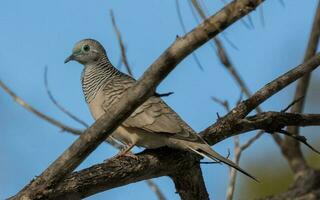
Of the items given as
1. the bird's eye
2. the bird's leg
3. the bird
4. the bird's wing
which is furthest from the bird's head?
the bird's leg

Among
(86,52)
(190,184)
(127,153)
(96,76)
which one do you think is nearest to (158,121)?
(127,153)

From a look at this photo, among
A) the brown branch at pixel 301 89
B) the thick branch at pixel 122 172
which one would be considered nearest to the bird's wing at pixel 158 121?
the thick branch at pixel 122 172

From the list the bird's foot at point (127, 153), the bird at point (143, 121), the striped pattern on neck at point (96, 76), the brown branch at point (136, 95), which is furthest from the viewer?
the striped pattern on neck at point (96, 76)

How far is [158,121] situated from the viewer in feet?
17.6

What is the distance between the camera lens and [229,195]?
5312 millimetres

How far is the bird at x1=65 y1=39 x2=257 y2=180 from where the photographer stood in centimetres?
508

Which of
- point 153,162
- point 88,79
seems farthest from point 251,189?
point 153,162

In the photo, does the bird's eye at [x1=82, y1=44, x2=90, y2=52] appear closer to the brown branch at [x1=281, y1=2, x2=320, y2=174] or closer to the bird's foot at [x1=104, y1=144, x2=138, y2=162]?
the bird's foot at [x1=104, y1=144, x2=138, y2=162]

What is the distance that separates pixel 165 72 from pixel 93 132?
0.51 m

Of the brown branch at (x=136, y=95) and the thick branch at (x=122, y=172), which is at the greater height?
the thick branch at (x=122, y=172)

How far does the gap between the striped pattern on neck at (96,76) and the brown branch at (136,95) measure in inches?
89.4

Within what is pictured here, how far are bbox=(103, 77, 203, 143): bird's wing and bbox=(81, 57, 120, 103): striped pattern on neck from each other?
1.54 feet

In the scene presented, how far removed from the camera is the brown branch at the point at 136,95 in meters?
2.87

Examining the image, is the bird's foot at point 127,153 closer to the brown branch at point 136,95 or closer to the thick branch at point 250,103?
the thick branch at point 250,103
